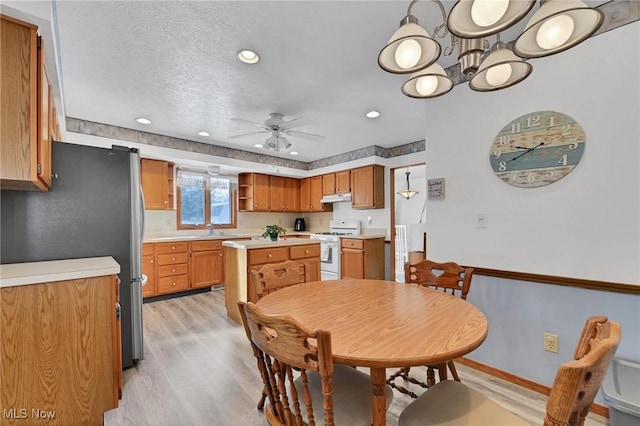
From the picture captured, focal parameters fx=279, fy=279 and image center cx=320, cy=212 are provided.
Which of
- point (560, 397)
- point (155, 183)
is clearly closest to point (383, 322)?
point (560, 397)

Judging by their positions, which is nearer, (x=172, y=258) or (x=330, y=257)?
(x=172, y=258)

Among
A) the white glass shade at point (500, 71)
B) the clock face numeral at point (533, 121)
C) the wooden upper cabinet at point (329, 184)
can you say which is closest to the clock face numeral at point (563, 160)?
the clock face numeral at point (533, 121)

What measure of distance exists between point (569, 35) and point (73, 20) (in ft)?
8.74

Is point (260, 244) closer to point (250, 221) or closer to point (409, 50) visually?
point (409, 50)

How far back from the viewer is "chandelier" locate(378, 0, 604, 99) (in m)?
0.96

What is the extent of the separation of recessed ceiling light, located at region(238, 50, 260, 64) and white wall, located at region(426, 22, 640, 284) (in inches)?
63.0

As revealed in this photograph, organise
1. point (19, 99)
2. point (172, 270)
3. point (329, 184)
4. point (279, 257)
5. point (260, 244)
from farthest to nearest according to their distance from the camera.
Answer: point (329, 184) < point (172, 270) < point (279, 257) < point (260, 244) < point (19, 99)

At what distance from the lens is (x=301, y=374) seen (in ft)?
2.89

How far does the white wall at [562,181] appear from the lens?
1.62 m

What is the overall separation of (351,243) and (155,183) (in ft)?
10.7

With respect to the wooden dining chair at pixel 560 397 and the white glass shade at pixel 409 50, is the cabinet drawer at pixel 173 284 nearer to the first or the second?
the wooden dining chair at pixel 560 397

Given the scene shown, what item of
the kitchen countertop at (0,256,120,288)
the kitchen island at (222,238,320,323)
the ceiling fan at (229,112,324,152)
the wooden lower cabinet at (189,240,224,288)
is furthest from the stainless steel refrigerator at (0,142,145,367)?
the wooden lower cabinet at (189,240,224,288)

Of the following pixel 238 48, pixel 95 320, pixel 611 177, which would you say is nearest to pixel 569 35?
pixel 611 177

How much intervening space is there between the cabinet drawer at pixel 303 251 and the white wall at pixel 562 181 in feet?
5.78
